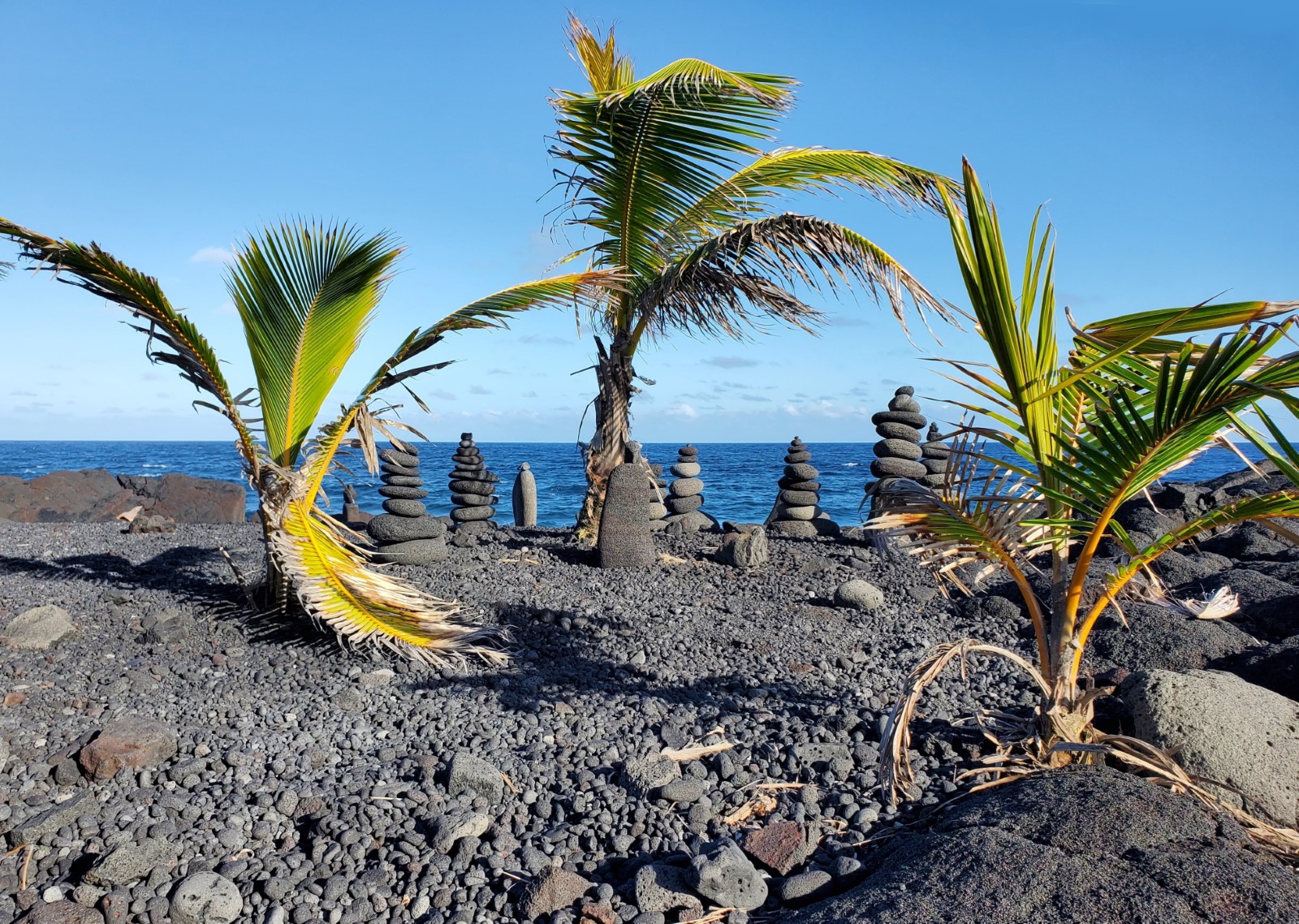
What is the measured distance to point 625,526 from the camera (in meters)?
7.73

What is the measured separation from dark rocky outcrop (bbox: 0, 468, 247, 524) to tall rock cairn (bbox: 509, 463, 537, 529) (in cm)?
517

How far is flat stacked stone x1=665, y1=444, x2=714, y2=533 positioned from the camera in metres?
11.2

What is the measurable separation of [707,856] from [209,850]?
1830 mm

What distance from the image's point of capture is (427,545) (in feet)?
25.6

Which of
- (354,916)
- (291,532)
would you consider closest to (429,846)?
(354,916)

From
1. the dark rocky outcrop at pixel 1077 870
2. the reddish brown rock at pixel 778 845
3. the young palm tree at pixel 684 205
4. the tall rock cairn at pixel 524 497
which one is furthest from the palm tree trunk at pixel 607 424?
the dark rocky outcrop at pixel 1077 870

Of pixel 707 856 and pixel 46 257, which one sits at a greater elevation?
pixel 46 257

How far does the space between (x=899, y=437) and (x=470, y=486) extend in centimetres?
549

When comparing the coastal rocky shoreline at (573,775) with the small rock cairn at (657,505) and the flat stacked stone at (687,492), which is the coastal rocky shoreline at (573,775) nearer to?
the small rock cairn at (657,505)

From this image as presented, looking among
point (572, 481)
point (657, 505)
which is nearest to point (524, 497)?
point (657, 505)

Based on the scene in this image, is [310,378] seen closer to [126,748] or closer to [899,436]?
[126,748]

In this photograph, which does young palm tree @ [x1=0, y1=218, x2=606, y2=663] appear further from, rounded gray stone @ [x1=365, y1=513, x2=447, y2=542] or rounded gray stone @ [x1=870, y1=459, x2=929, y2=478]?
rounded gray stone @ [x1=870, y1=459, x2=929, y2=478]

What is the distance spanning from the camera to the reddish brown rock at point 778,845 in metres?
2.95

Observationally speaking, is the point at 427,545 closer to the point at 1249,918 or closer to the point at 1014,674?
the point at 1014,674
